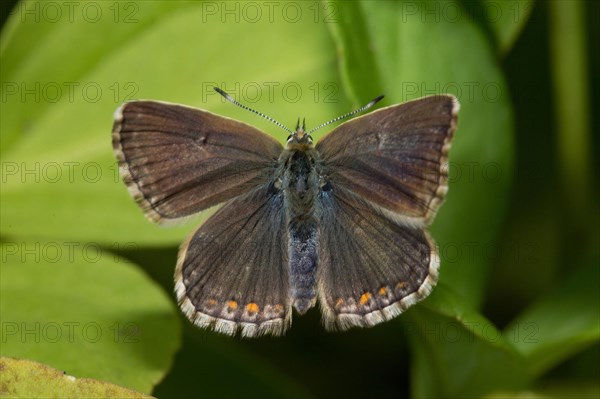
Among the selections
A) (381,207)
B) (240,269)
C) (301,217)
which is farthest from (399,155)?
(240,269)

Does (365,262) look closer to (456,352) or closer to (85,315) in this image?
(456,352)

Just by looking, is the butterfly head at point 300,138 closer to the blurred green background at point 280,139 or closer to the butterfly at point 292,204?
the butterfly at point 292,204

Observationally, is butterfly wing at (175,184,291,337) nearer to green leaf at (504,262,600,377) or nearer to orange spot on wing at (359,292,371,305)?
orange spot on wing at (359,292,371,305)

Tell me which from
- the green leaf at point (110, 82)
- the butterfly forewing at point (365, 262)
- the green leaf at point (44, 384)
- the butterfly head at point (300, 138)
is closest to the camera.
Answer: the green leaf at point (44, 384)

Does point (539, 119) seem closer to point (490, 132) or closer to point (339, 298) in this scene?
point (490, 132)

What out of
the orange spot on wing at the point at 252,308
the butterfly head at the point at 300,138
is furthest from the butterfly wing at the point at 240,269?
the butterfly head at the point at 300,138
